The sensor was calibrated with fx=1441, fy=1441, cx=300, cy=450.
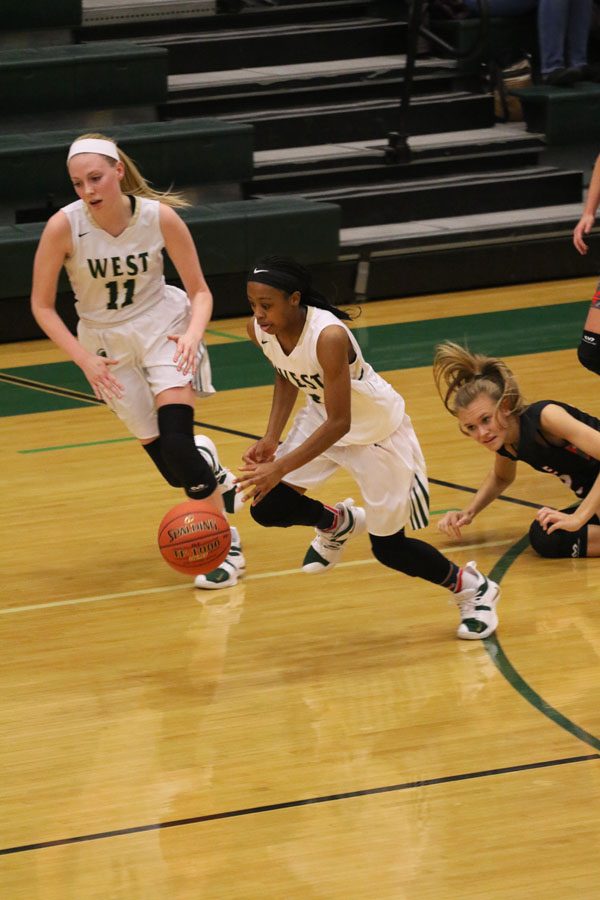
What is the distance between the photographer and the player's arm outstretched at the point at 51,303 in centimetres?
414

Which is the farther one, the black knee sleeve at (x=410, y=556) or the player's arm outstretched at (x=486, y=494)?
the player's arm outstretched at (x=486, y=494)

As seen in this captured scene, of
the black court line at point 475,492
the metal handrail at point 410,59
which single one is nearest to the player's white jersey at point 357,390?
the black court line at point 475,492

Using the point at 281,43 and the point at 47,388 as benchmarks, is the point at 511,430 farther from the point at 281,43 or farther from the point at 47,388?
the point at 281,43

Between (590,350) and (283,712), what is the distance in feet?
7.26

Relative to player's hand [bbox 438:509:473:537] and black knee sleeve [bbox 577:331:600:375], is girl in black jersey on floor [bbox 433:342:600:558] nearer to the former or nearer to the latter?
player's hand [bbox 438:509:473:537]

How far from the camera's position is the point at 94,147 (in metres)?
4.10

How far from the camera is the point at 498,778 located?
125 inches

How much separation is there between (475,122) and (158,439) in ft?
20.3

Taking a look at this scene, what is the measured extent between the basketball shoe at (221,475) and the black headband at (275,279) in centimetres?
98

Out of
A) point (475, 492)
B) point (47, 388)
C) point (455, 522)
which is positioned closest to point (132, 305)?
point (455, 522)

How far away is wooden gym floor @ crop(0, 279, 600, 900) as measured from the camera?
9.39 feet

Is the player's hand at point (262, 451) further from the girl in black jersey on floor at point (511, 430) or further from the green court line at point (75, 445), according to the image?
the green court line at point (75, 445)

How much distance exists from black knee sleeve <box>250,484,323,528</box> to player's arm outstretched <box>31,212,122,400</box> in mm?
559

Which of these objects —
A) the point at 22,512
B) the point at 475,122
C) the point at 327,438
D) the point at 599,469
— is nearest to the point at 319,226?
the point at 475,122
